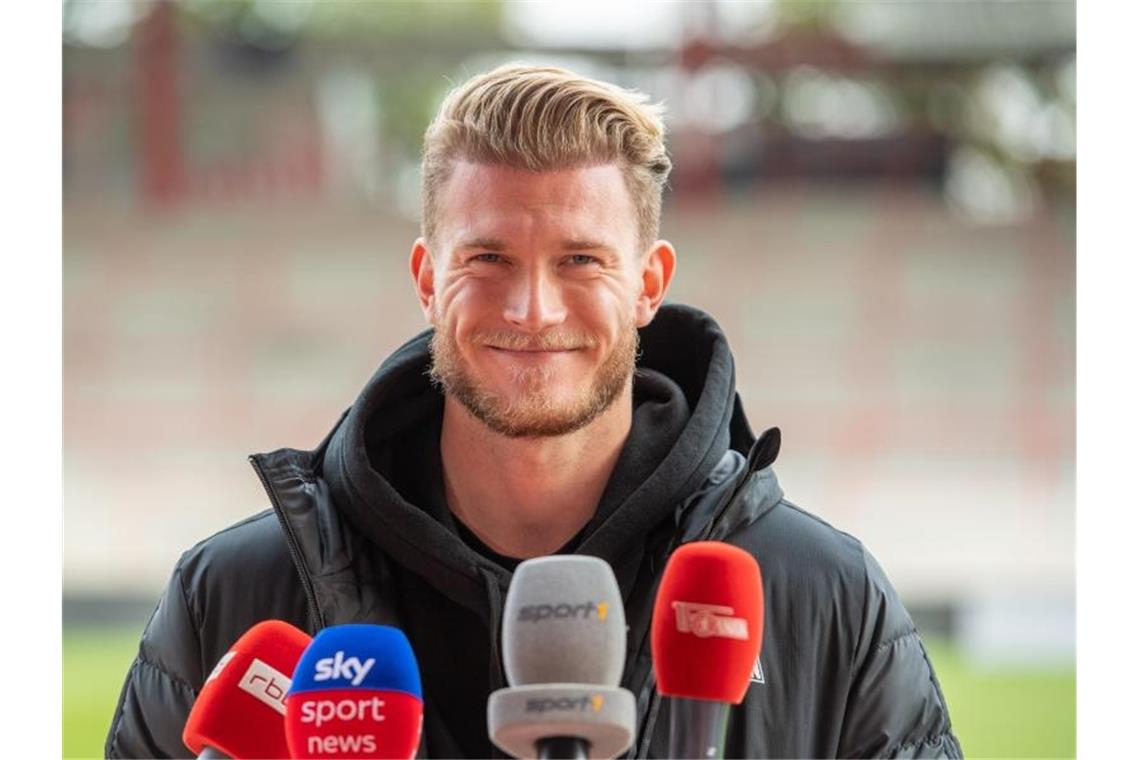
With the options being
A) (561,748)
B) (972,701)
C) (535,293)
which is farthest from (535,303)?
(972,701)

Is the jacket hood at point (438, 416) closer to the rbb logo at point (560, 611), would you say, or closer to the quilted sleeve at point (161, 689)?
the quilted sleeve at point (161, 689)

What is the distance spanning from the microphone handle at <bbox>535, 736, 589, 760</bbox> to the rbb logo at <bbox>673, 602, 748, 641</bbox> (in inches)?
4.7

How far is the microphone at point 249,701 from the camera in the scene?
976 millimetres

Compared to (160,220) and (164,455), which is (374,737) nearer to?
(164,455)

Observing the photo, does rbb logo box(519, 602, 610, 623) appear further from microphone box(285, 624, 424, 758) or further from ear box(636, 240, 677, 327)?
ear box(636, 240, 677, 327)

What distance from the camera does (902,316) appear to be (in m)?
11.0

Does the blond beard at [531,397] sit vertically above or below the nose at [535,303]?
below

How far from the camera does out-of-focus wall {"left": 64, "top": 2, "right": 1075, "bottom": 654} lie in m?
9.88

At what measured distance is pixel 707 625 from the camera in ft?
3.13

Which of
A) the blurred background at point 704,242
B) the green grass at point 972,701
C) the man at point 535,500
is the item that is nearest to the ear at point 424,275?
the man at point 535,500

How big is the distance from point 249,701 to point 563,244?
51cm

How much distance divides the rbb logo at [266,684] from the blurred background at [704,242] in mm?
7707

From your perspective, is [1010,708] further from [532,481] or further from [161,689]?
[161,689]
